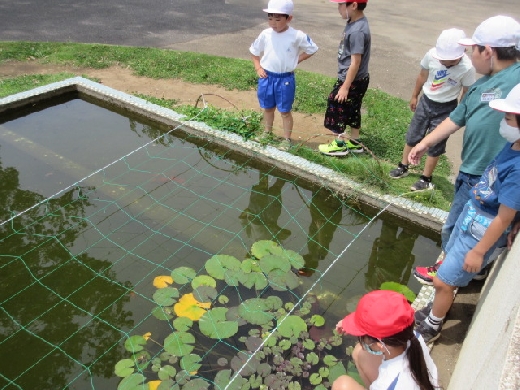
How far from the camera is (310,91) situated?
554 cm

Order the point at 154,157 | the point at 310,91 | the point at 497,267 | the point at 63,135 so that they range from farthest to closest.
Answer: the point at 310,91 → the point at 63,135 → the point at 154,157 → the point at 497,267

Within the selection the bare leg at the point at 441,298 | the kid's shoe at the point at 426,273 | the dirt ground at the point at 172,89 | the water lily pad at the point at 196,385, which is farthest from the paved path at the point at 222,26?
the water lily pad at the point at 196,385

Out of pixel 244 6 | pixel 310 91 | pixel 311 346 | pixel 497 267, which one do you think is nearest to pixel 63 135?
pixel 310 91

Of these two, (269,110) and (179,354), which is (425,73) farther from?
(179,354)

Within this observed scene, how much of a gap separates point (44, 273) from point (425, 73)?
325cm

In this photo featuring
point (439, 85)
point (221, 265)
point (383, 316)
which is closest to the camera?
point (383, 316)

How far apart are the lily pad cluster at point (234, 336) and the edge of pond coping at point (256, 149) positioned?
2.43ft

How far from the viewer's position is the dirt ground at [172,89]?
16.0 ft

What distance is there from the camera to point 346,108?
162 inches

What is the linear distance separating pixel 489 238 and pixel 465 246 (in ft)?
0.62

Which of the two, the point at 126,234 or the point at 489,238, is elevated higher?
the point at 489,238

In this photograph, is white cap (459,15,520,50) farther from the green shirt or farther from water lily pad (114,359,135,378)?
water lily pad (114,359,135,378)

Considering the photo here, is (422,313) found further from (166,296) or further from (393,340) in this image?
(166,296)

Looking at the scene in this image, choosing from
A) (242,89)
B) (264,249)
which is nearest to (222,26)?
(242,89)
